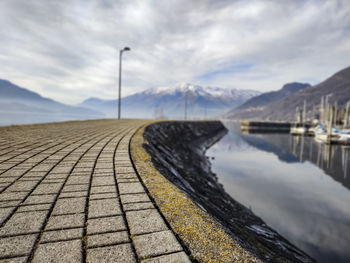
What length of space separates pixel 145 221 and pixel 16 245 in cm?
140

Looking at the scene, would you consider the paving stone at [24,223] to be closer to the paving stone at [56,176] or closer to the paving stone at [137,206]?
the paving stone at [137,206]

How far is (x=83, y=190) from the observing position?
3.46 m

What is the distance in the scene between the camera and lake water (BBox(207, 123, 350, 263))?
9812 millimetres

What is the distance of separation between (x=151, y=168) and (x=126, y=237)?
9.44 feet

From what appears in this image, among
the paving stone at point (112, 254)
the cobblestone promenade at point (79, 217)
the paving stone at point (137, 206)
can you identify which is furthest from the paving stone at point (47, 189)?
the paving stone at point (112, 254)

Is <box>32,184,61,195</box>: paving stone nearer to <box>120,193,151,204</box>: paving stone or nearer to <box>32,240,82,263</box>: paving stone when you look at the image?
<box>120,193,151,204</box>: paving stone

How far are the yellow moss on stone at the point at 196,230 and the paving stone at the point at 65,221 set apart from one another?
3.73ft

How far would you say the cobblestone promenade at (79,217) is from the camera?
1.92 m

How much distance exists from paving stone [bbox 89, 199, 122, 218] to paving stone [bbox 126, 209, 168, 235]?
0.24 metres

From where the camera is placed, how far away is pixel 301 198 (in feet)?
50.4

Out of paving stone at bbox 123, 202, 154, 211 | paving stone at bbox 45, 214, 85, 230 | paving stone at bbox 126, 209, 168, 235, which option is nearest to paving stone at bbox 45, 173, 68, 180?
paving stone at bbox 45, 214, 85, 230

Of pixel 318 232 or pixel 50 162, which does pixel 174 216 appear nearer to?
pixel 50 162

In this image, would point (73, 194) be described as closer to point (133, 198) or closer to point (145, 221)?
point (133, 198)

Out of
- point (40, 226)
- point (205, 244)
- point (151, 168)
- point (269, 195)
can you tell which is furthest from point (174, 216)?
point (269, 195)
